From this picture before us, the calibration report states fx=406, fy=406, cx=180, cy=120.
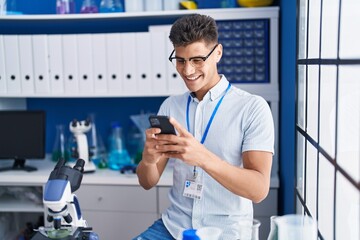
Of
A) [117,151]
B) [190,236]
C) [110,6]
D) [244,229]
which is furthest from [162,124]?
[110,6]

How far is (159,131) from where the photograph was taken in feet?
4.58

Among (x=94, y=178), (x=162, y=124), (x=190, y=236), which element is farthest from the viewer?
(x=94, y=178)

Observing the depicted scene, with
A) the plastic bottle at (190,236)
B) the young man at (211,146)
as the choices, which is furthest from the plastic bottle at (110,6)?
the plastic bottle at (190,236)

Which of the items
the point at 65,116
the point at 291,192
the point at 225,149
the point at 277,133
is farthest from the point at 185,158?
the point at 65,116

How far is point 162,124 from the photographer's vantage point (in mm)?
1366

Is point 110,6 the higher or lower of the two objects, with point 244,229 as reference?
higher

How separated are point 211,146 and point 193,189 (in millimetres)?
186

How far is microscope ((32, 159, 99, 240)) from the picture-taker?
1.17 m

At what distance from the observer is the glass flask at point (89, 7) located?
263 centimetres

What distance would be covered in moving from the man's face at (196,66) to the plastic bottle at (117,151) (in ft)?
3.56

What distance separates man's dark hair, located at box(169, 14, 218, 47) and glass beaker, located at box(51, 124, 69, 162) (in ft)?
4.75

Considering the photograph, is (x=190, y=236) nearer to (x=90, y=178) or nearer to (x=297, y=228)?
(x=297, y=228)

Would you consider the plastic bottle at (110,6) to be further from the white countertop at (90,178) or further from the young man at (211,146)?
the young man at (211,146)

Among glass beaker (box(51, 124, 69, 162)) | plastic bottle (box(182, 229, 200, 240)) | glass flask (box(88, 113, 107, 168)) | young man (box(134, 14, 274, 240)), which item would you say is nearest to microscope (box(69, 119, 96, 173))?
glass flask (box(88, 113, 107, 168))
